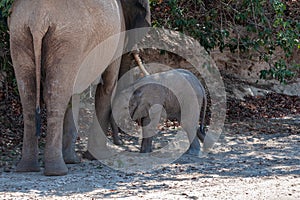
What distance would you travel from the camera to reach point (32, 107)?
7.31 metres

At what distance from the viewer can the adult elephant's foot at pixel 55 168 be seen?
7028mm

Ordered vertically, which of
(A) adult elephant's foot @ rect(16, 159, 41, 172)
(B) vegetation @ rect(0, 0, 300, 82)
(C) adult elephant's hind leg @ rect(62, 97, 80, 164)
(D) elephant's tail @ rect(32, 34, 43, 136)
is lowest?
(A) adult elephant's foot @ rect(16, 159, 41, 172)

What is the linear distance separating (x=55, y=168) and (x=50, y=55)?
1.26 metres

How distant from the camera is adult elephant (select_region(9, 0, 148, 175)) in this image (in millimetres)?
6953

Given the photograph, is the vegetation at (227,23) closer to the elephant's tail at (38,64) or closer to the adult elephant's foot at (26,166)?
the elephant's tail at (38,64)

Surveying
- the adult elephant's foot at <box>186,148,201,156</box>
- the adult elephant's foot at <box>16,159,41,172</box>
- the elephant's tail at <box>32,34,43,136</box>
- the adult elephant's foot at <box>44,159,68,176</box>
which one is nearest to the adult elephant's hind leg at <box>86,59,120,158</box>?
the adult elephant's foot at <box>186,148,201,156</box>

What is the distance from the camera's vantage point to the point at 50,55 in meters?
7.08

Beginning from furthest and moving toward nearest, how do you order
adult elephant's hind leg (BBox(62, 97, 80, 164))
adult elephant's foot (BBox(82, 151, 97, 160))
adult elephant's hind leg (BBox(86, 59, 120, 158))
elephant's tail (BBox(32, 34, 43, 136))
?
adult elephant's hind leg (BBox(86, 59, 120, 158)), adult elephant's foot (BBox(82, 151, 97, 160)), adult elephant's hind leg (BBox(62, 97, 80, 164)), elephant's tail (BBox(32, 34, 43, 136))

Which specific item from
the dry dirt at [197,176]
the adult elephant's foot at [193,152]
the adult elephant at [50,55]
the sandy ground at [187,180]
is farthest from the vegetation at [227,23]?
the adult elephant at [50,55]

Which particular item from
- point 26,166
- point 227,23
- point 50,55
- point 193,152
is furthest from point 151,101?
point 227,23

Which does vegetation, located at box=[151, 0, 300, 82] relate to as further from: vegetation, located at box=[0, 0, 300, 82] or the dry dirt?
the dry dirt

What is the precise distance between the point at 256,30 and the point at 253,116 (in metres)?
1.70

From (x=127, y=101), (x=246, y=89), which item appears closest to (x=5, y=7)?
(x=127, y=101)

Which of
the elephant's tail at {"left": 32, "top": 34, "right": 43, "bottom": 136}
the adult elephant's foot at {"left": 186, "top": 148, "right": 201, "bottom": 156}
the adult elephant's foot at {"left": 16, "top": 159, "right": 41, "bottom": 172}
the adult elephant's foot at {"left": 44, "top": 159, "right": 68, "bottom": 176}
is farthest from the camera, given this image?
the adult elephant's foot at {"left": 186, "top": 148, "right": 201, "bottom": 156}
